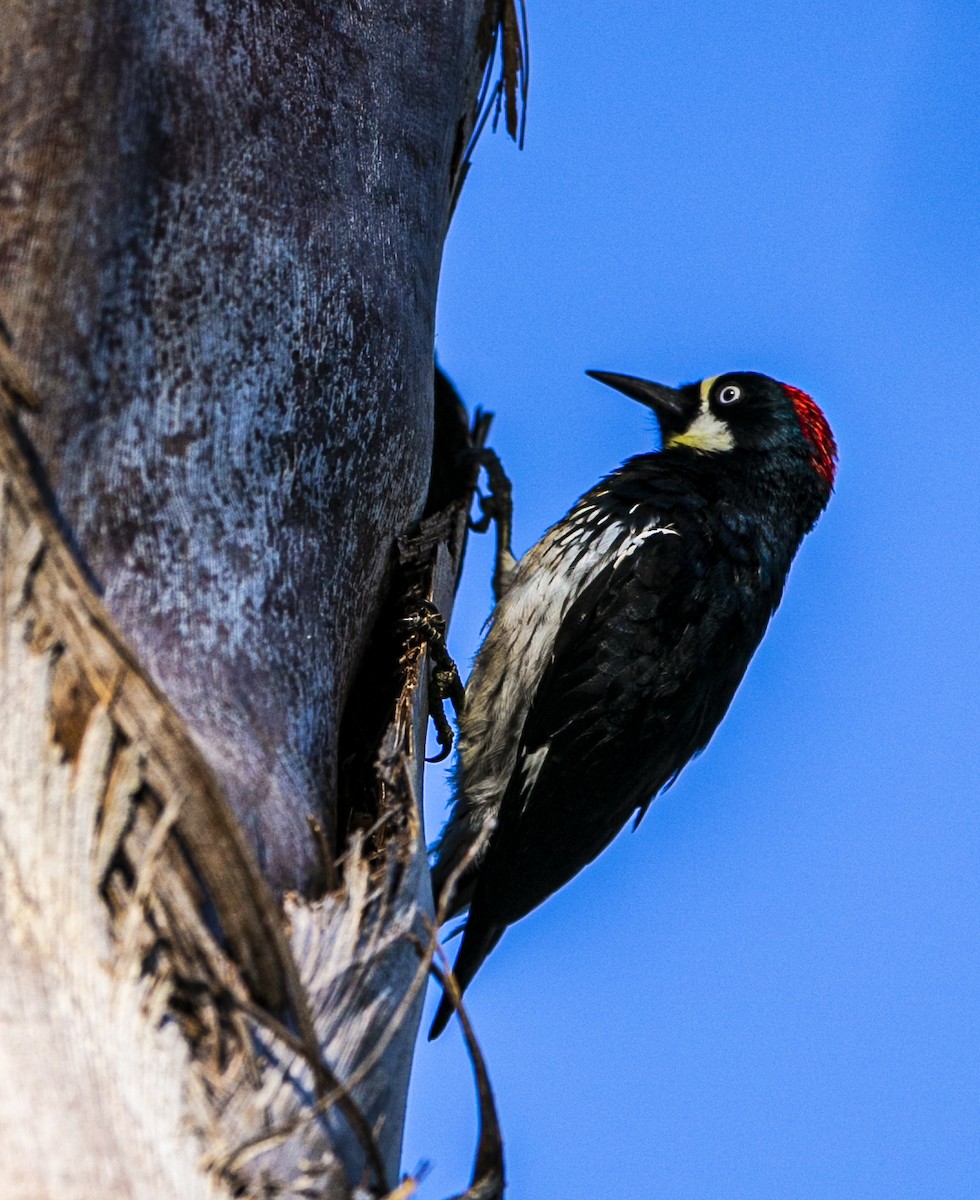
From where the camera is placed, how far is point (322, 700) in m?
1.83

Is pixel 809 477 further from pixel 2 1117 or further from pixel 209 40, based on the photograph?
pixel 2 1117

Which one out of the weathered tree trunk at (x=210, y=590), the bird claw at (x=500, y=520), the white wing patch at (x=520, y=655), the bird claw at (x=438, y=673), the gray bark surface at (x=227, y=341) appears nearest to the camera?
the weathered tree trunk at (x=210, y=590)

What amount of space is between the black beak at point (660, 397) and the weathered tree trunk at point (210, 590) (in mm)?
2400

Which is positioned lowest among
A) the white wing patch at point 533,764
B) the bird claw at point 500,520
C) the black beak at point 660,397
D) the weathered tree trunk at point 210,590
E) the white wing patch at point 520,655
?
the weathered tree trunk at point 210,590

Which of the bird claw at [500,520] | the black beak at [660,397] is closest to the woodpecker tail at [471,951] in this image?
the bird claw at [500,520]

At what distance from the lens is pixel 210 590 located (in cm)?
166

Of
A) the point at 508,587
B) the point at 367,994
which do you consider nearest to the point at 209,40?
the point at 367,994

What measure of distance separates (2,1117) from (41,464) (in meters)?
0.65

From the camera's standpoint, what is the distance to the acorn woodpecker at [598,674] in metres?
3.68

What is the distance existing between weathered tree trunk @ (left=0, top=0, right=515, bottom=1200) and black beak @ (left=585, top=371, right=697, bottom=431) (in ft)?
7.87

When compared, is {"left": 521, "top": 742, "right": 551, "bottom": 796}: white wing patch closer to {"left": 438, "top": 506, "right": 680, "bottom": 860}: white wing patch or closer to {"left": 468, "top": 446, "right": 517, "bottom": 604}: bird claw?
{"left": 438, "top": 506, "right": 680, "bottom": 860}: white wing patch

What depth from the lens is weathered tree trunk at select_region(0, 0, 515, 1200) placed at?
130 cm

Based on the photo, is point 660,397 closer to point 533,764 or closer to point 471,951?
point 533,764

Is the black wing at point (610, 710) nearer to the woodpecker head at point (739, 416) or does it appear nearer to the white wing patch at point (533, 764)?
the white wing patch at point (533, 764)
